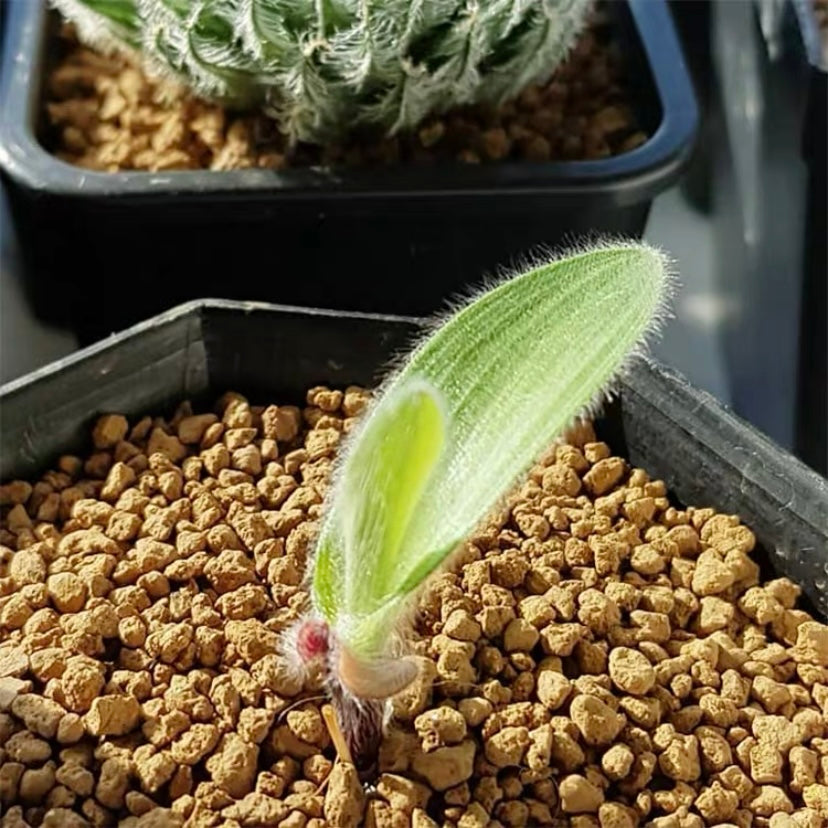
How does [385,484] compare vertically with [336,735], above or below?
above

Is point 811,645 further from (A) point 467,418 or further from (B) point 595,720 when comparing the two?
(A) point 467,418

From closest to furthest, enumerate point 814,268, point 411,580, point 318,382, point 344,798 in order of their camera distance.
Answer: point 411,580 → point 344,798 → point 318,382 → point 814,268

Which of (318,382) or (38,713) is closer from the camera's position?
(38,713)

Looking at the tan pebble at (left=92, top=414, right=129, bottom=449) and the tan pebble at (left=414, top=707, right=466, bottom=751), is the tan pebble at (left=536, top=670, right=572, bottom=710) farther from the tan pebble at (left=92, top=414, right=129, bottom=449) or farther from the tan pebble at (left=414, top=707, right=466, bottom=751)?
the tan pebble at (left=92, top=414, right=129, bottom=449)

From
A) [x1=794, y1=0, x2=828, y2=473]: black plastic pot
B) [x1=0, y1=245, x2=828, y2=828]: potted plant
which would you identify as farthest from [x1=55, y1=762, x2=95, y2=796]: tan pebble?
[x1=794, y1=0, x2=828, y2=473]: black plastic pot

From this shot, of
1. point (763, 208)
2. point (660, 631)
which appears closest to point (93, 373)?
point (660, 631)

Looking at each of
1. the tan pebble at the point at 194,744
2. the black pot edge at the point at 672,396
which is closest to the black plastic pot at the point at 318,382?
the black pot edge at the point at 672,396

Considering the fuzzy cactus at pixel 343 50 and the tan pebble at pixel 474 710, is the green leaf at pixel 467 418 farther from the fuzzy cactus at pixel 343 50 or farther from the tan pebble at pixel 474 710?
the fuzzy cactus at pixel 343 50

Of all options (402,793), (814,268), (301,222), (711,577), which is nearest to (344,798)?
(402,793)
